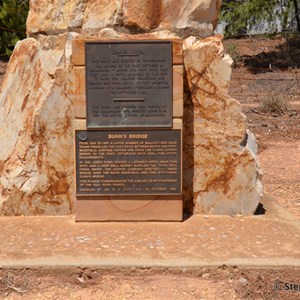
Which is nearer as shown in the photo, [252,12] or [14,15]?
[14,15]

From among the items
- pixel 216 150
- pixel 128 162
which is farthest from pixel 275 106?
pixel 128 162

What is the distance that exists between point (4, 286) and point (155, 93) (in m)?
1.80

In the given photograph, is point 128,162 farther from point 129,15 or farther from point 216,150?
point 129,15

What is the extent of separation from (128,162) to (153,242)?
0.77m

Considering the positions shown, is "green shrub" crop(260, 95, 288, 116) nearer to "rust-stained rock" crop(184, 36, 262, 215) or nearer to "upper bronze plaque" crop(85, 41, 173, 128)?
"rust-stained rock" crop(184, 36, 262, 215)

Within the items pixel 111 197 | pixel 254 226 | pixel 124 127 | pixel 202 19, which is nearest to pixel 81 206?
pixel 111 197

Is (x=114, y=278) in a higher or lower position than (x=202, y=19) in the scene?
lower

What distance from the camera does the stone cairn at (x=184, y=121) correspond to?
4.34 metres

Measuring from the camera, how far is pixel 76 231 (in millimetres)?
4012

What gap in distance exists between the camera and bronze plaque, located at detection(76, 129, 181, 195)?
4219 mm

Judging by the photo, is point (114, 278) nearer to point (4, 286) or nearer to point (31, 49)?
point (4, 286)

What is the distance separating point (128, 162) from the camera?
14.0 feet

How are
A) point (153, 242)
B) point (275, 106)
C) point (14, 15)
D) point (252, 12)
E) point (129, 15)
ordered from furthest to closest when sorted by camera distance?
point (252, 12) < point (14, 15) < point (275, 106) < point (129, 15) < point (153, 242)

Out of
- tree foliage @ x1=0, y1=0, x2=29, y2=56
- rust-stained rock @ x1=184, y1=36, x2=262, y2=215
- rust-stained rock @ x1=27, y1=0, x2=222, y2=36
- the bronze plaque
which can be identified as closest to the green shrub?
rust-stained rock @ x1=27, y1=0, x2=222, y2=36
